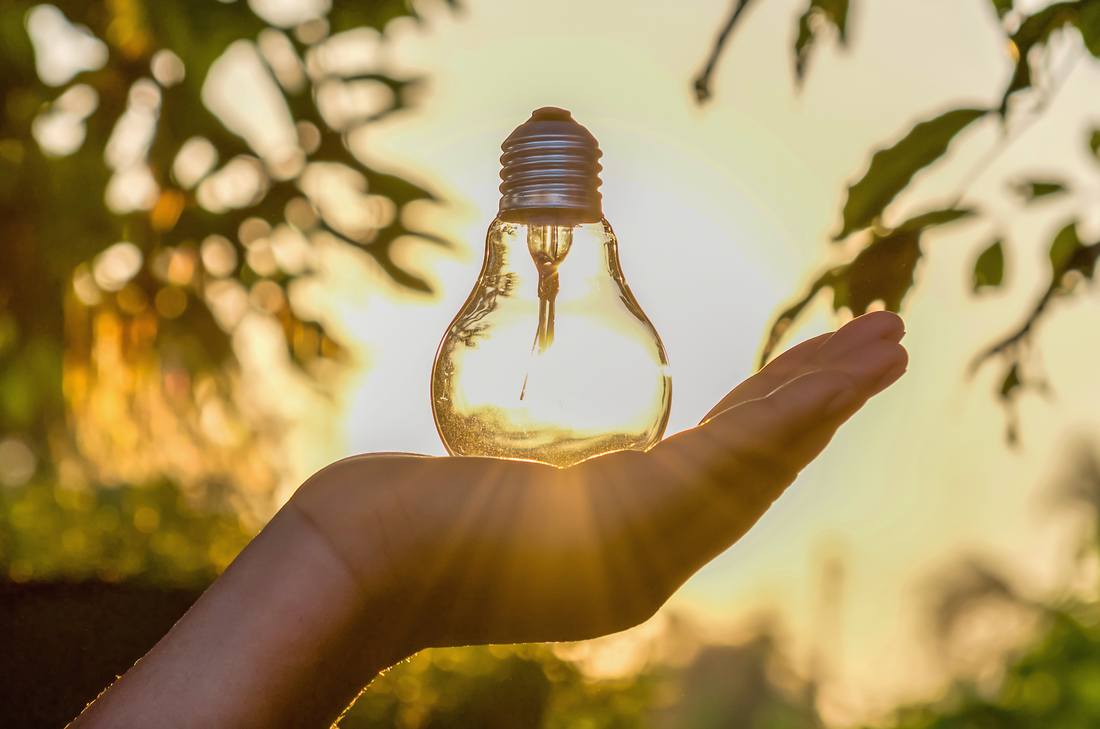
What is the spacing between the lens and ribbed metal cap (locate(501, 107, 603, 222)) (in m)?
0.45

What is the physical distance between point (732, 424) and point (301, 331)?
1.26m

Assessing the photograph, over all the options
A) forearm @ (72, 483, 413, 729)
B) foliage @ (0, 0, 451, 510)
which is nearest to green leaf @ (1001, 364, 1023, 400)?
forearm @ (72, 483, 413, 729)

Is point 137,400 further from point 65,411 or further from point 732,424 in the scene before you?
point 732,424

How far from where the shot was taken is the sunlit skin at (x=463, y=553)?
13.2 inches

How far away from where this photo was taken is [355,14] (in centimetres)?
123

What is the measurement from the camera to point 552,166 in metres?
0.45

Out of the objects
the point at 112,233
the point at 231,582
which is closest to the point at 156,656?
the point at 231,582

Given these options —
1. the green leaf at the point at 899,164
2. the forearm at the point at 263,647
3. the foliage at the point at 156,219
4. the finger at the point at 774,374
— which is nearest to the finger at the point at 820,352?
the finger at the point at 774,374

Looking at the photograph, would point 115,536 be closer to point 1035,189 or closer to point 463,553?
point 463,553

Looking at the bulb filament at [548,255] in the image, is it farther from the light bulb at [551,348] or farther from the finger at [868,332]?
the finger at [868,332]

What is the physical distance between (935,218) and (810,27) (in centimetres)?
17

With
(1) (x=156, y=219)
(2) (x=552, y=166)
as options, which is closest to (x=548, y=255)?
(2) (x=552, y=166)

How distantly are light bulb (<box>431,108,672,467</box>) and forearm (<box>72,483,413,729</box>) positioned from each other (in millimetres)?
119

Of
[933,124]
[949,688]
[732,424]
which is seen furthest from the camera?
[949,688]
